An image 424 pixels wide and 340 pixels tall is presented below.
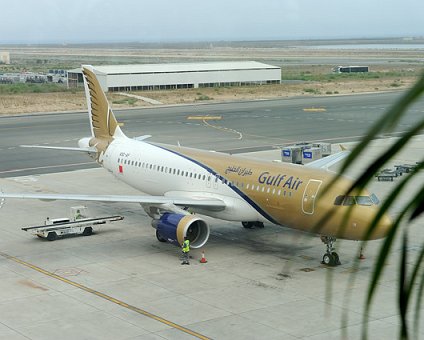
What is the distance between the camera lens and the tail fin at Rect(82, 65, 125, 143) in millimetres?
41250

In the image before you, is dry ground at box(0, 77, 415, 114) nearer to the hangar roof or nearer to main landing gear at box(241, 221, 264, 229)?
the hangar roof

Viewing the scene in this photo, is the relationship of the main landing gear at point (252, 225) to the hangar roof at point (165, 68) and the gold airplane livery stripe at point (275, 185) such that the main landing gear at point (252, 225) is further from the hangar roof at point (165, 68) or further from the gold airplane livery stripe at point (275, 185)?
the hangar roof at point (165, 68)

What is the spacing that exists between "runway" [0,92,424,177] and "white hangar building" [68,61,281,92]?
58.2 feet

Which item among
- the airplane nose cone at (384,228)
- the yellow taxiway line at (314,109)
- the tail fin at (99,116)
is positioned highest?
the airplane nose cone at (384,228)

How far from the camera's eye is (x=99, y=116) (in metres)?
42.1

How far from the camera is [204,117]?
89000mm

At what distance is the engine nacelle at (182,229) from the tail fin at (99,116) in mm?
10407

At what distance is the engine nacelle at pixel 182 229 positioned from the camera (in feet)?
100

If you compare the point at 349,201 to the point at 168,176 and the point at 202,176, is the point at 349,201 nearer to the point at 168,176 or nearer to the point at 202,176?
the point at 202,176

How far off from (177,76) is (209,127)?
148ft

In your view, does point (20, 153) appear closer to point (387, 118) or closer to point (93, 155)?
point (93, 155)

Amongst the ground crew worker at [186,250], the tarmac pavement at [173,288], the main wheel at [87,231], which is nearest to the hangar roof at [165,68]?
the main wheel at [87,231]

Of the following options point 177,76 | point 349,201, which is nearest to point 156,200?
point 349,201

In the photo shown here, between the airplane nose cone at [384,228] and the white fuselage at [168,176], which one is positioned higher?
the airplane nose cone at [384,228]
